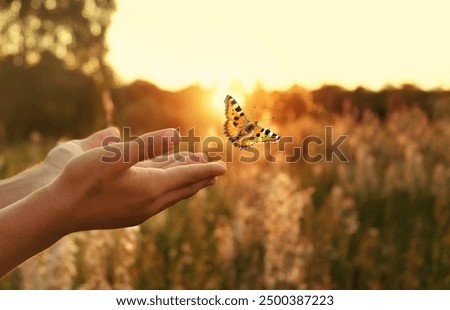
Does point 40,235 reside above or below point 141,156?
below

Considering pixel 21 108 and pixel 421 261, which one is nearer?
pixel 421 261

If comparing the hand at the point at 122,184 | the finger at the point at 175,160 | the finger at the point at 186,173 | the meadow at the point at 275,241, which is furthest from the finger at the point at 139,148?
the meadow at the point at 275,241

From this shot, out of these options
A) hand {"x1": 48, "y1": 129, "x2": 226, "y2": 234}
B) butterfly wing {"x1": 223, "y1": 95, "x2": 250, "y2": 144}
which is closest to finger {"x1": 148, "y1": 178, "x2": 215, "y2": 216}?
hand {"x1": 48, "y1": 129, "x2": 226, "y2": 234}

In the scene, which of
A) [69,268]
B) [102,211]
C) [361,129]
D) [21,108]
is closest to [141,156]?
[102,211]

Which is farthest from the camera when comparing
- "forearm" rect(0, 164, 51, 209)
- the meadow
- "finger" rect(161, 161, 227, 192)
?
the meadow

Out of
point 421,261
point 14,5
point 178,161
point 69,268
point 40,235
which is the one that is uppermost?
point 14,5

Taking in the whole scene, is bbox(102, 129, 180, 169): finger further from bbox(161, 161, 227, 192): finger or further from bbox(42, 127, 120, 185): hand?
bbox(42, 127, 120, 185): hand
